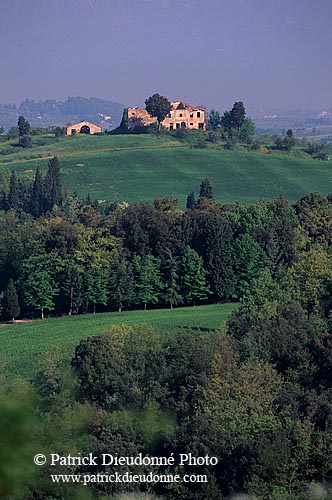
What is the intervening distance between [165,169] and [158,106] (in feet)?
40.4

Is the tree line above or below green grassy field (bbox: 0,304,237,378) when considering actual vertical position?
above

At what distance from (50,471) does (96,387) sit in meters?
7.16

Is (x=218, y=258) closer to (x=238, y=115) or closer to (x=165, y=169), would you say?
(x=165, y=169)

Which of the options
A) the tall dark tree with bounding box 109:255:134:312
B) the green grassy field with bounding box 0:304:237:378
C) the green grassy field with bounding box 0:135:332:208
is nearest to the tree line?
the tall dark tree with bounding box 109:255:134:312

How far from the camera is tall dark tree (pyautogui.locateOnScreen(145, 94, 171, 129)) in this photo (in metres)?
85.8

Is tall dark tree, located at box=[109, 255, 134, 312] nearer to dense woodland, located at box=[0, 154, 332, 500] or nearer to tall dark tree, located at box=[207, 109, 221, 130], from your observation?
dense woodland, located at box=[0, 154, 332, 500]

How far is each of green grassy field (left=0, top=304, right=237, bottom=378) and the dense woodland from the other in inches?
69.0

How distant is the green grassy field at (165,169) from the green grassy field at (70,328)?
28433 mm

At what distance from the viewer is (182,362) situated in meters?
21.5

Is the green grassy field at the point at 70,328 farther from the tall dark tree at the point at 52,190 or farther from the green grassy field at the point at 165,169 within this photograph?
the green grassy field at the point at 165,169

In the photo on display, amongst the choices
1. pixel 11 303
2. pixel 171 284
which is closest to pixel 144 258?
pixel 171 284

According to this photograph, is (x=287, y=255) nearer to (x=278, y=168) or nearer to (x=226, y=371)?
(x=226, y=371)

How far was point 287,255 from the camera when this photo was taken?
40.8 metres

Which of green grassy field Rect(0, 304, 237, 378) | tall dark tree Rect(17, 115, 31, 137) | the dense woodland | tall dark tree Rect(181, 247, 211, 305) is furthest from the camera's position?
tall dark tree Rect(17, 115, 31, 137)
